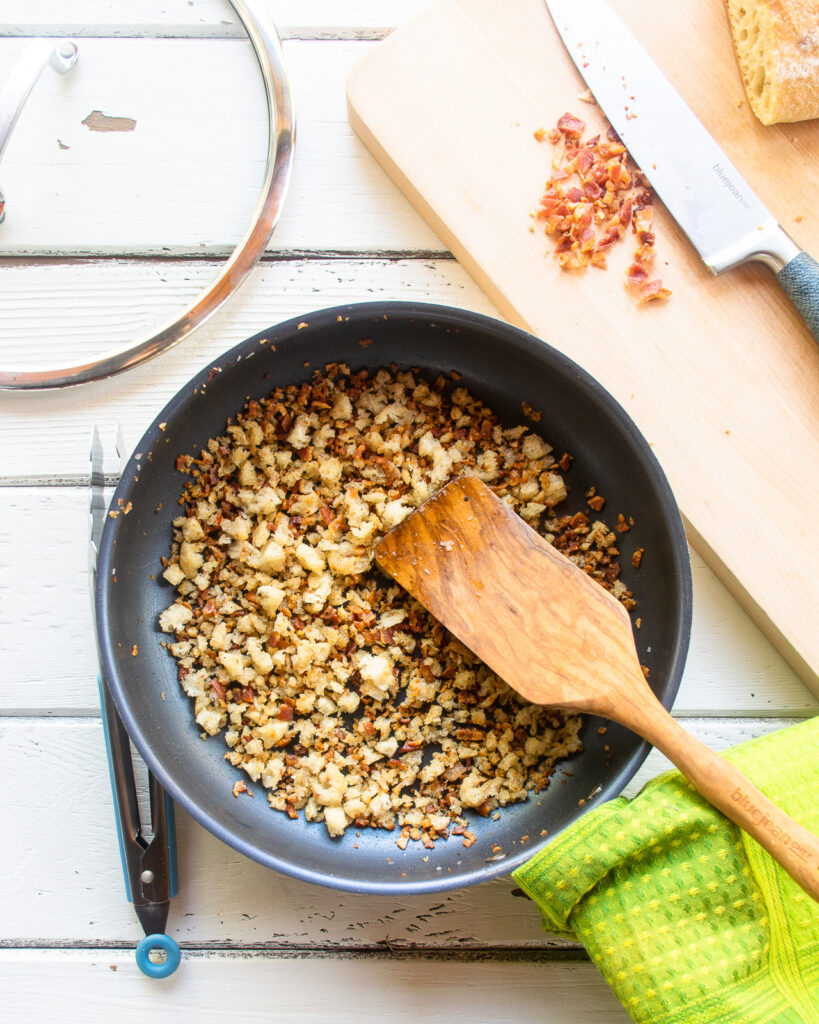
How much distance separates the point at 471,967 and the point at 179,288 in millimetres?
881

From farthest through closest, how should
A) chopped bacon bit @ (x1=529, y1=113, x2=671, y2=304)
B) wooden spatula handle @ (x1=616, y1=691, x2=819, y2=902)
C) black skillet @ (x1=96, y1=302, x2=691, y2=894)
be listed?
chopped bacon bit @ (x1=529, y1=113, x2=671, y2=304)
black skillet @ (x1=96, y1=302, x2=691, y2=894)
wooden spatula handle @ (x1=616, y1=691, x2=819, y2=902)

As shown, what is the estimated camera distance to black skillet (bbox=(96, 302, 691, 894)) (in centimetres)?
85

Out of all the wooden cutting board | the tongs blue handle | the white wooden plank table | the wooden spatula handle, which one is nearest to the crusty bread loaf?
the wooden cutting board

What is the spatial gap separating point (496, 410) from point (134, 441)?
0.43 meters

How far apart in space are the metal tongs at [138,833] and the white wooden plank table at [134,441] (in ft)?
0.13

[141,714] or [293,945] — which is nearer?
[141,714]

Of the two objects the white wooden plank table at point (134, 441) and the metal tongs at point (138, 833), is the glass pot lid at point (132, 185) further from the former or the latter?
the metal tongs at point (138, 833)

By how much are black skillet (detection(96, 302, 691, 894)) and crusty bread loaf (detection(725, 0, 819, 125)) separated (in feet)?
1.29

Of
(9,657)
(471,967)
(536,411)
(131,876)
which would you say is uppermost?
(536,411)

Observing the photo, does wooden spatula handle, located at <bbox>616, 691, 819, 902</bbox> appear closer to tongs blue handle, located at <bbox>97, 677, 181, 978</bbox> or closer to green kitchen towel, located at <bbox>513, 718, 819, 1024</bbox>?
green kitchen towel, located at <bbox>513, 718, 819, 1024</bbox>

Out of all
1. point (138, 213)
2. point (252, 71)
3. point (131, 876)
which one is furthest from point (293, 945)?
point (252, 71)

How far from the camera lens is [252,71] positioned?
101cm

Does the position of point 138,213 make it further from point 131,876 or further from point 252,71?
point 131,876

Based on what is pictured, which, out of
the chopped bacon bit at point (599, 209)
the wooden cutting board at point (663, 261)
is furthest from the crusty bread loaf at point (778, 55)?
the chopped bacon bit at point (599, 209)
